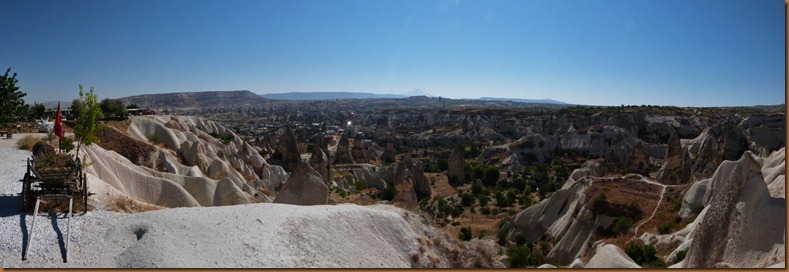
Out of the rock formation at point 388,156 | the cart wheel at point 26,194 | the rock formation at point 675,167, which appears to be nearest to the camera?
the cart wheel at point 26,194

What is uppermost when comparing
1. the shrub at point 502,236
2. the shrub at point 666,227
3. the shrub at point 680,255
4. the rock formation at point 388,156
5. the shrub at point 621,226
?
the shrub at point 680,255

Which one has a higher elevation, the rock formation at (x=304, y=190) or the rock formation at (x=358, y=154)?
the rock formation at (x=304, y=190)

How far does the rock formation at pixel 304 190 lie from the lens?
17469mm

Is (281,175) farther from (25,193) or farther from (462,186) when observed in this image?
(25,193)

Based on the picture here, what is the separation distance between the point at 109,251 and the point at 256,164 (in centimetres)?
3414

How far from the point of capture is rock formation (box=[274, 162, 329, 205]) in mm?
17469

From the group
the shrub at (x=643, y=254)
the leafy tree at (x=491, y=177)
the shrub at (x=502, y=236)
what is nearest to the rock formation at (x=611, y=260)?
the shrub at (x=643, y=254)

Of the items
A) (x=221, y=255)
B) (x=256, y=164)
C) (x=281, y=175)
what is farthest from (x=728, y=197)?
(x=256, y=164)

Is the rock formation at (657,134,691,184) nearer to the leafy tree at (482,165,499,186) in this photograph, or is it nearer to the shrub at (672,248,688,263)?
the leafy tree at (482,165,499,186)

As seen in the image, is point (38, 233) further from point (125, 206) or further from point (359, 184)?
point (359, 184)

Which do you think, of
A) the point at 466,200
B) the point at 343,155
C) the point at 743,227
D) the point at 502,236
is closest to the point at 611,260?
the point at 743,227

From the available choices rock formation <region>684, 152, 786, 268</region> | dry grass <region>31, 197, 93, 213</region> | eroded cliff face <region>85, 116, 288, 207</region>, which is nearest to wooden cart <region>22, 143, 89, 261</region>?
dry grass <region>31, 197, 93, 213</region>

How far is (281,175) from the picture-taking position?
40.8m

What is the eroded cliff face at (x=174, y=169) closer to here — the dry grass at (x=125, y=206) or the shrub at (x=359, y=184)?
the dry grass at (x=125, y=206)
